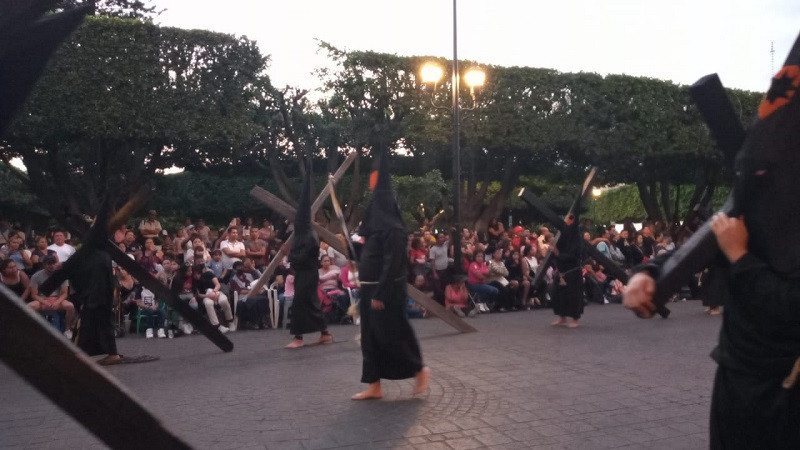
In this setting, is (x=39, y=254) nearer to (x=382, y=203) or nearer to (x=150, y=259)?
(x=150, y=259)

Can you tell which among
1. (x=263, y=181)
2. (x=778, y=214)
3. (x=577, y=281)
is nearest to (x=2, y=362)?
(x=778, y=214)

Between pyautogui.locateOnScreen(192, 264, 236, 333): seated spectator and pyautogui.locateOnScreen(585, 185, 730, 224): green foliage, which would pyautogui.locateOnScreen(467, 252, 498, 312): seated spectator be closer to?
pyautogui.locateOnScreen(192, 264, 236, 333): seated spectator

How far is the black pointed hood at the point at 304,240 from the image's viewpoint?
11.4 meters

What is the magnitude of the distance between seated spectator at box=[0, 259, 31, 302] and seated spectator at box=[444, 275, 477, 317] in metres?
7.91

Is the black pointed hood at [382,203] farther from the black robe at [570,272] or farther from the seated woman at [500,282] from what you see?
the seated woman at [500,282]

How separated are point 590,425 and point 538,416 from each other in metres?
0.50

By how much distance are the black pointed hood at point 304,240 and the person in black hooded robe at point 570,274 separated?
4.44 m

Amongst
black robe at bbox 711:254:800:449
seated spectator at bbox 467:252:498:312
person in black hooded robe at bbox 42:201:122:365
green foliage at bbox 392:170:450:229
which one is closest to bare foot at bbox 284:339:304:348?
person in black hooded robe at bbox 42:201:122:365

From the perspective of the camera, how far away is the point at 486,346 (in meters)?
10.8

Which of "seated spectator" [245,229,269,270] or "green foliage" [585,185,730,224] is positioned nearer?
"seated spectator" [245,229,269,270]

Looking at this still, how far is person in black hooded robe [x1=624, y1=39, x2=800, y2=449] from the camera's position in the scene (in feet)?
8.50

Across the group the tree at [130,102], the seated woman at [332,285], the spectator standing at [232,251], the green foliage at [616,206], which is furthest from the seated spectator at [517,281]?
the green foliage at [616,206]

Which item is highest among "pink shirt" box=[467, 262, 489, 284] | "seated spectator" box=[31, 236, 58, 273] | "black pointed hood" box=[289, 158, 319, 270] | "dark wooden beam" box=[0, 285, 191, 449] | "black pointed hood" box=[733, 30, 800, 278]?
"black pointed hood" box=[733, 30, 800, 278]

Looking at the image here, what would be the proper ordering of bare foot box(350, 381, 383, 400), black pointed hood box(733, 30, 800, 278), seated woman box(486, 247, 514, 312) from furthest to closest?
seated woman box(486, 247, 514, 312), bare foot box(350, 381, 383, 400), black pointed hood box(733, 30, 800, 278)
